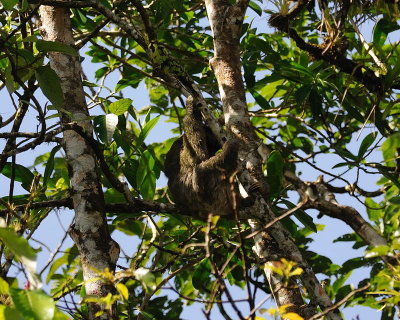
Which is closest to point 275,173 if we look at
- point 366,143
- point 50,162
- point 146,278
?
point 366,143

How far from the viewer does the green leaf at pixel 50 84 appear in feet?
13.2

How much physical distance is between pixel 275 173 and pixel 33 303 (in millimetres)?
2849

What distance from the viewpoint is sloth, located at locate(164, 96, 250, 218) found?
5.51 metres

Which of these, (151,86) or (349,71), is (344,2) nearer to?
(349,71)

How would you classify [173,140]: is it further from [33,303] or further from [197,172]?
[33,303]

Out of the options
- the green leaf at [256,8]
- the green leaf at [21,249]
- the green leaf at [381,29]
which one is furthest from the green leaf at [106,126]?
the green leaf at [381,29]

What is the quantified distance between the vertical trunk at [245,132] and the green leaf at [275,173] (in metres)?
0.32

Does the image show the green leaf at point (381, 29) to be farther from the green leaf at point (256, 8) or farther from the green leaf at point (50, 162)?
the green leaf at point (50, 162)

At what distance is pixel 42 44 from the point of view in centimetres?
392

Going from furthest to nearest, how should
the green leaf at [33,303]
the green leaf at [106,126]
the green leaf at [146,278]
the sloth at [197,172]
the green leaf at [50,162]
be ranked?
the sloth at [197,172] → the green leaf at [50,162] → the green leaf at [106,126] → the green leaf at [146,278] → the green leaf at [33,303]

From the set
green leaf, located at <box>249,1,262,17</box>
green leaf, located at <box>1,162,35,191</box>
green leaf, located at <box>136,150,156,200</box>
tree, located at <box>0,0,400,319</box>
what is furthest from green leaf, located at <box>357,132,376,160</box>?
green leaf, located at <box>1,162,35,191</box>

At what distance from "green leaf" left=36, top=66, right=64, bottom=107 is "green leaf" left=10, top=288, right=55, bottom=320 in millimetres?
1905

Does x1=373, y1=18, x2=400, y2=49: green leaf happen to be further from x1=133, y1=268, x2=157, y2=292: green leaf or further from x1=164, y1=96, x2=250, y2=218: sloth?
x1=133, y1=268, x2=157, y2=292: green leaf

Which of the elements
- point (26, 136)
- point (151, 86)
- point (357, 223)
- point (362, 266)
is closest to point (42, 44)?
point (26, 136)
